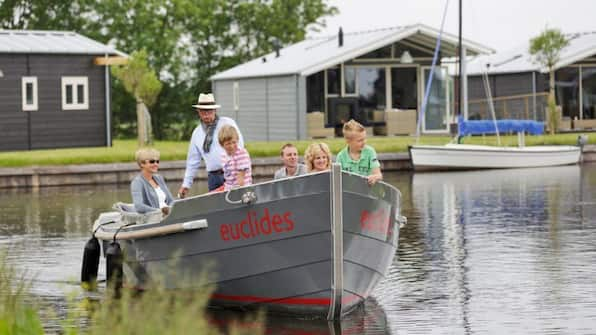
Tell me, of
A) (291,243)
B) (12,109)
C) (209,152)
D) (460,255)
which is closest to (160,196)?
(209,152)

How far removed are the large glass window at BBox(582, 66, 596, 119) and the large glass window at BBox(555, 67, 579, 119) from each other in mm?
233

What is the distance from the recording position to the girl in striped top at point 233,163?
1266 cm

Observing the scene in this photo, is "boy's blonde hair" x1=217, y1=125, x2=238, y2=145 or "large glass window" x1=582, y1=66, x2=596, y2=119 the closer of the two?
"boy's blonde hair" x1=217, y1=125, x2=238, y2=145

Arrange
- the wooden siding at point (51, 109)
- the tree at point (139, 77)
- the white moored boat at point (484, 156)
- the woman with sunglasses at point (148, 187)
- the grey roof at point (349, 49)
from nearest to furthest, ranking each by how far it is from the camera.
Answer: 1. the woman with sunglasses at point (148, 187)
2. the white moored boat at point (484, 156)
3. the wooden siding at point (51, 109)
4. the tree at point (139, 77)
5. the grey roof at point (349, 49)

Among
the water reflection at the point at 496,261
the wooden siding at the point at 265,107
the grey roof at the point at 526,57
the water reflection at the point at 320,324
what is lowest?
the water reflection at the point at 320,324

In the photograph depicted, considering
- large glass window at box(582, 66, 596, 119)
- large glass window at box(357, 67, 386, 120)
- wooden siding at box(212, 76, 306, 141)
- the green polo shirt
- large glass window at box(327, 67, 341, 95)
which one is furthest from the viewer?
large glass window at box(582, 66, 596, 119)

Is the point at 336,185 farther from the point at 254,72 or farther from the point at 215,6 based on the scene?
the point at 215,6

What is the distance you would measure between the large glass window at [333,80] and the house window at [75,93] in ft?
25.0

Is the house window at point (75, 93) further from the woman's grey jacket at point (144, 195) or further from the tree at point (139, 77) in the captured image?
the woman's grey jacket at point (144, 195)

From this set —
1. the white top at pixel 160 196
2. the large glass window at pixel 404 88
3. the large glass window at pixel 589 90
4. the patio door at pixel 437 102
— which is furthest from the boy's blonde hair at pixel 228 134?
the large glass window at pixel 589 90

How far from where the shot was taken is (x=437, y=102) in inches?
1766

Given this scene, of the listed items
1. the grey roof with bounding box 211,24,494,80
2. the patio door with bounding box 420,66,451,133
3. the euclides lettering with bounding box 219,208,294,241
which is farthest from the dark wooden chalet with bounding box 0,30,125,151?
the euclides lettering with bounding box 219,208,294,241

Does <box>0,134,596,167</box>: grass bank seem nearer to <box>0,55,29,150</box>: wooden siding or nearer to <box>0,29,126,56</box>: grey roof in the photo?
<box>0,55,29,150</box>: wooden siding

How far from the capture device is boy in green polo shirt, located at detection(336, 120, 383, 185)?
40.8 feet
